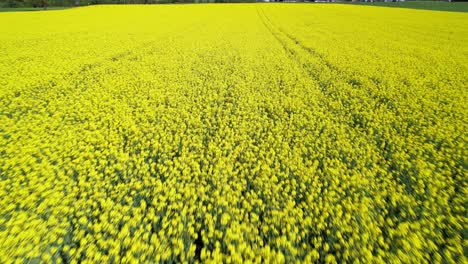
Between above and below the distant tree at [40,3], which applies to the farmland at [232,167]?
below

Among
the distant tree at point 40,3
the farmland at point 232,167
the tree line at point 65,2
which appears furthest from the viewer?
the tree line at point 65,2

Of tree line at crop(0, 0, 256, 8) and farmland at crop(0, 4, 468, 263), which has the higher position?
tree line at crop(0, 0, 256, 8)

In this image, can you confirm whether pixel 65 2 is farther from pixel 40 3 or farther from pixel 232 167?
pixel 232 167

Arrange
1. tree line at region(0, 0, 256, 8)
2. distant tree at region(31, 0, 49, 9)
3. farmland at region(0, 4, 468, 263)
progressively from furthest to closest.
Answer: tree line at region(0, 0, 256, 8) < distant tree at region(31, 0, 49, 9) < farmland at region(0, 4, 468, 263)

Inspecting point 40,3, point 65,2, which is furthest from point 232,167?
point 65,2

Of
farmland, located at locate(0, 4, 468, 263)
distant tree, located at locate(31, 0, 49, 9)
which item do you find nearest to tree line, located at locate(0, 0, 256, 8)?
distant tree, located at locate(31, 0, 49, 9)

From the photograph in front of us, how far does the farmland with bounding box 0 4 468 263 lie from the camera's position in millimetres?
2779

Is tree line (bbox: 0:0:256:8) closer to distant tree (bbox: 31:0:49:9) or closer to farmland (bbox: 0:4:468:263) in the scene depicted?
distant tree (bbox: 31:0:49:9)

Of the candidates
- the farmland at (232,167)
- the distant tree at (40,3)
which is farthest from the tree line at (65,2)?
the farmland at (232,167)

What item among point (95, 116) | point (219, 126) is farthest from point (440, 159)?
point (95, 116)

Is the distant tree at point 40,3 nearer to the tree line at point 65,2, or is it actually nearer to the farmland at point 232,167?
the tree line at point 65,2

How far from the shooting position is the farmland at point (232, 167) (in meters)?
2.78

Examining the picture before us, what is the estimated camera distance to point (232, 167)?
4.11 meters

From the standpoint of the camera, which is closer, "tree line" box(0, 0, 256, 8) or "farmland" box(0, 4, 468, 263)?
"farmland" box(0, 4, 468, 263)
